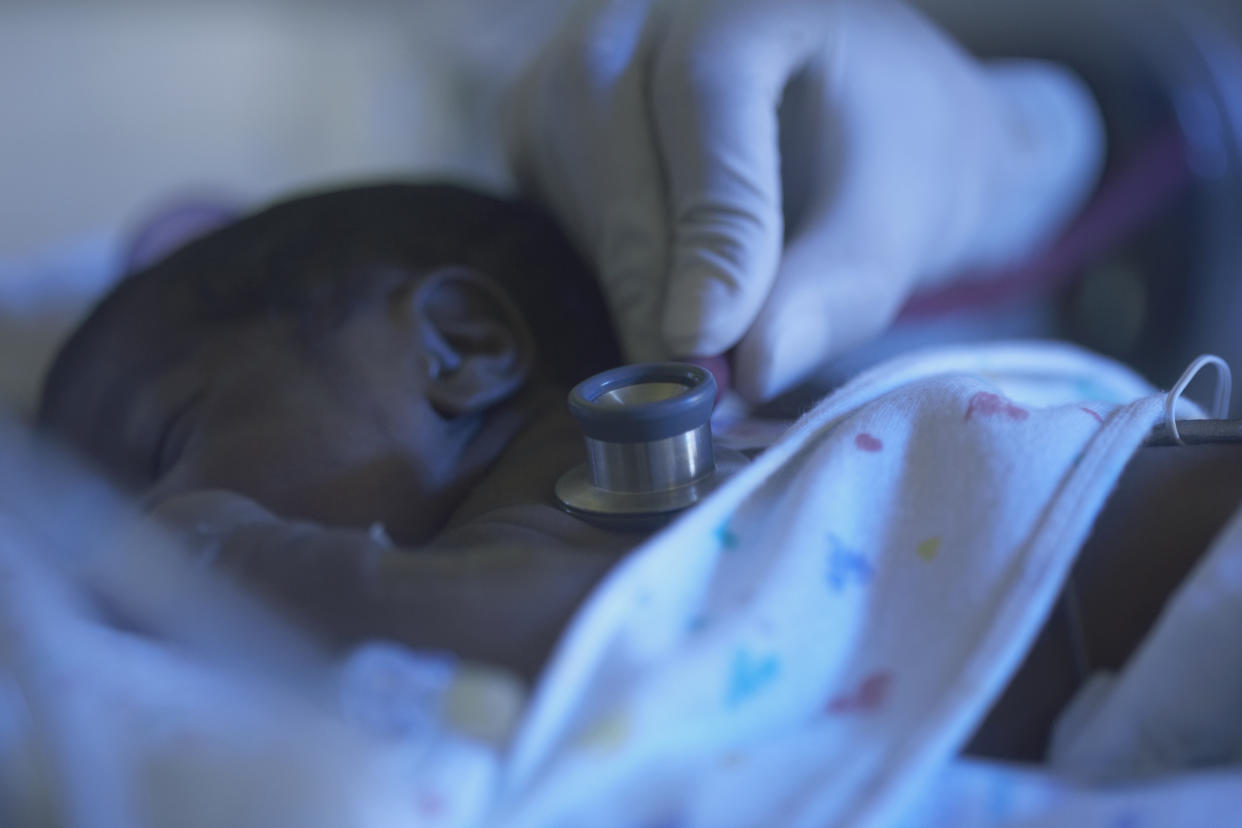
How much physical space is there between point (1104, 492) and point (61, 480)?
0.55 meters

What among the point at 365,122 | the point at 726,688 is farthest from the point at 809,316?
the point at 365,122

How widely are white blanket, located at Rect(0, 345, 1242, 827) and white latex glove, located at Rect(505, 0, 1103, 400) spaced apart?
0.53ft

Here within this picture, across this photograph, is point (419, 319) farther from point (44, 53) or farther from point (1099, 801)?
point (1099, 801)

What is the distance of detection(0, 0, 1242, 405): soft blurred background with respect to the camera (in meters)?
0.75

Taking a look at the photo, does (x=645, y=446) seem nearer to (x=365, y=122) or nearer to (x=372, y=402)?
(x=372, y=402)

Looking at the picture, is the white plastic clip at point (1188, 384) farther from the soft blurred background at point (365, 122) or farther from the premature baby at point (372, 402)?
the soft blurred background at point (365, 122)

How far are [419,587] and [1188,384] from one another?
1.47 feet

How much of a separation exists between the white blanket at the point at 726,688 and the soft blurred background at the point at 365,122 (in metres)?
0.42

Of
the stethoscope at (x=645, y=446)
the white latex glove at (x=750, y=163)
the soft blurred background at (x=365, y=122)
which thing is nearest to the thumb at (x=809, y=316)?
the white latex glove at (x=750, y=163)

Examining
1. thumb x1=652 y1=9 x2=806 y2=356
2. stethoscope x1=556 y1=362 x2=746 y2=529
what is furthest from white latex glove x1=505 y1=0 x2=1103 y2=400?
stethoscope x1=556 y1=362 x2=746 y2=529

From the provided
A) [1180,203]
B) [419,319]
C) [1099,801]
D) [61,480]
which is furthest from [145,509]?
[1180,203]

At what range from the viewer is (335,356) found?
23.3 inches

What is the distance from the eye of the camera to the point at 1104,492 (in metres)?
0.38

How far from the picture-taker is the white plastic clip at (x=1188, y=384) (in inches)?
17.2
